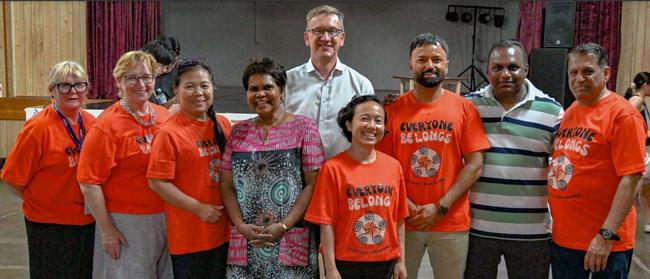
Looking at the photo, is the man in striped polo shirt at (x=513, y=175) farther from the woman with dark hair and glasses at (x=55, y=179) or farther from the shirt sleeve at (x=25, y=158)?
the shirt sleeve at (x=25, y=158)

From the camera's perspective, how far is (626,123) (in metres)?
2.28

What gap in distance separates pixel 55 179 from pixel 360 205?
134 centimetres

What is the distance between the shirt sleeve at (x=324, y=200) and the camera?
7.45ft

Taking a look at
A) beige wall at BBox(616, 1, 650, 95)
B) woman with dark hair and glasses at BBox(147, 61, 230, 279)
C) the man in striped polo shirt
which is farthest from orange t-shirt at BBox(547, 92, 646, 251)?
beige wall at BBox(616, 1, 650, 95)

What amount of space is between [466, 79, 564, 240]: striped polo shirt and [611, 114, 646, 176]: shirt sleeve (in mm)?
291

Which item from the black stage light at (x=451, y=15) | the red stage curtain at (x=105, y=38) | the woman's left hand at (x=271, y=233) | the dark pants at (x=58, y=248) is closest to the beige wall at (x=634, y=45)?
the black stage light at (x=451, y=15)

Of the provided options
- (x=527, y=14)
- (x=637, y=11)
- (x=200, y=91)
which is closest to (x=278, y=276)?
(x=200, y=91)

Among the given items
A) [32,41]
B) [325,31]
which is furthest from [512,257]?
[32,41]

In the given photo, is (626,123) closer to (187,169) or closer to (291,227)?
(291,227)

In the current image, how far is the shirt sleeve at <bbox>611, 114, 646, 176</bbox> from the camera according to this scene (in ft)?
7.38

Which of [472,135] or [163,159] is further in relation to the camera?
[472,135]

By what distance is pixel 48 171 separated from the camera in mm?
2598

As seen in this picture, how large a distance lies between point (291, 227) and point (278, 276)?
19 centimetres

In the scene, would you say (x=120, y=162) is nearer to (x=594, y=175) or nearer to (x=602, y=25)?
(x=594, y=175)
